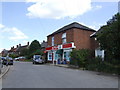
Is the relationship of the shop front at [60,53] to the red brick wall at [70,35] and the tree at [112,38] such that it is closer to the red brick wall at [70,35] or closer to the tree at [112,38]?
the red brick wall at [70,35]

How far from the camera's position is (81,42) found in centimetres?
3344

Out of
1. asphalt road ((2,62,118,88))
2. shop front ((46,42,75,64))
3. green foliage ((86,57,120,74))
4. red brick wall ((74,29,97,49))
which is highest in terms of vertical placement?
red brick wall ((74,29,97,49))

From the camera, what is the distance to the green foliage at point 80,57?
24.5 meters

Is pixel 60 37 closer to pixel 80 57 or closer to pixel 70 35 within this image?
pixel 70 35

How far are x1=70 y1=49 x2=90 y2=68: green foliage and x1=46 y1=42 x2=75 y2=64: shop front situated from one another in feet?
19.4

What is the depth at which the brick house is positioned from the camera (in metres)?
32.9

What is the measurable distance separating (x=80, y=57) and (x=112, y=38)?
30.9 feet

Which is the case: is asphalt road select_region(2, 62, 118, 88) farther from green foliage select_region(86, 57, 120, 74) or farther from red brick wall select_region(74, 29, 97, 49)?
red brick wall select_region(74, 29, 97, 49)

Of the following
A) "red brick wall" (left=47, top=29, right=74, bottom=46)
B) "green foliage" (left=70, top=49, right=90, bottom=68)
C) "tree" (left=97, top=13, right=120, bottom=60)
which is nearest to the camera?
"tree" (left=97, top=13, right=120, bottom=60)

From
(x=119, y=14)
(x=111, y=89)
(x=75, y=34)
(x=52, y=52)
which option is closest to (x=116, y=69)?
(x=119, y=14)

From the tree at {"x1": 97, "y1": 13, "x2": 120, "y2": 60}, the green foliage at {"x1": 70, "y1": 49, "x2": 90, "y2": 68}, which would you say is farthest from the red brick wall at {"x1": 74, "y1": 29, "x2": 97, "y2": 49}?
the tree at {"x1": 97, "y1": 13, "x2": 120, "y2": 60}

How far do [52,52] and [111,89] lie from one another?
31609mm

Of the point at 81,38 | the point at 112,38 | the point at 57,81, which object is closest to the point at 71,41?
the point at 81,38

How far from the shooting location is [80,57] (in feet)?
80.0
